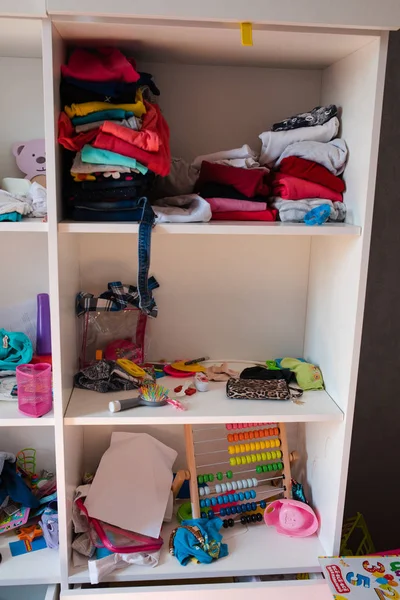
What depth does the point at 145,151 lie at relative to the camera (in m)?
1.18

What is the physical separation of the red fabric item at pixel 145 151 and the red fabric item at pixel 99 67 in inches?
3.4

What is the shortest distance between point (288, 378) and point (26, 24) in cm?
103

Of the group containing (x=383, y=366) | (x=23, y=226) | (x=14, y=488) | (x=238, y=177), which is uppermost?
(x=238, y=177)

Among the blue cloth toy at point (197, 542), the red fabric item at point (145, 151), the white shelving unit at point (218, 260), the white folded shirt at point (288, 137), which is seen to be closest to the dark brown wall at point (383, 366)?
the white shelving unit at point (218, 260)

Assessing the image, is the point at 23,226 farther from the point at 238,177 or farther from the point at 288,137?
the point at 288,137

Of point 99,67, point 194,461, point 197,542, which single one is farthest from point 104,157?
point 197,542

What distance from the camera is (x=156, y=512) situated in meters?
1.46

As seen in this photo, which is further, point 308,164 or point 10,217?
point 308,164

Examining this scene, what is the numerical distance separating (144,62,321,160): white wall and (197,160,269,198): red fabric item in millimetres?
164

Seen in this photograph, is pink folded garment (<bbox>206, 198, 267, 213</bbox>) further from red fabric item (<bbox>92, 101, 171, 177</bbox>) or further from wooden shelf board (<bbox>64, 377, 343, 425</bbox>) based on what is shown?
wooden shelf board (<bbox>64, 377, 343, 425</bbox>)

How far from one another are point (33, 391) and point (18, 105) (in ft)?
2.40

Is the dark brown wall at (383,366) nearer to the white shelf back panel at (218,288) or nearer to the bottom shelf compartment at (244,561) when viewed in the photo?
the white shelf back panel at (218,288)

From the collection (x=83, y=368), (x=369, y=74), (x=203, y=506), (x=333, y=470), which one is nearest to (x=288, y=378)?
(x=333, y=470)

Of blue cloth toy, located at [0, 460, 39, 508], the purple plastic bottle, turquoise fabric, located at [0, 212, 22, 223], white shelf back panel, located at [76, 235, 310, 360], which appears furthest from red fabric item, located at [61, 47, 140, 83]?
blue cloth toy, located at [0, 460, 39, 508]
